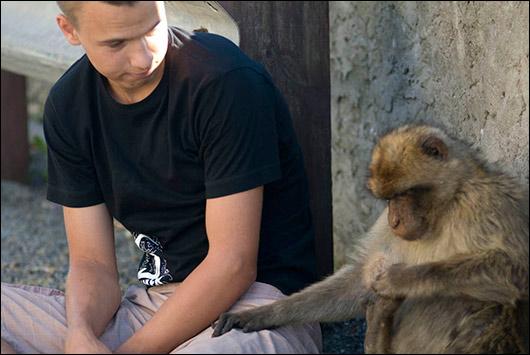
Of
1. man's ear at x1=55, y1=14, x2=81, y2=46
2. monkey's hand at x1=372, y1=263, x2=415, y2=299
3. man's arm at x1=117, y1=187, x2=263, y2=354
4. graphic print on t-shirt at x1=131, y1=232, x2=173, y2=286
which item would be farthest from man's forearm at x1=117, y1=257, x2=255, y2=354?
man's ear at x1=55, y1=14, x2=81, y2=46

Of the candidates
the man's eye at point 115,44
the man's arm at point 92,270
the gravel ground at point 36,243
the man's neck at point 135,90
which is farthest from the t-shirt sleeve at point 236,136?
the gravel ground at point 36,243

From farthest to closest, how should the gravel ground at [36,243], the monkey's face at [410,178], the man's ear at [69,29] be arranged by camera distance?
the gravel ground at [36,243] → the man's ear at [69,29] → the monkey's face at [410,178]

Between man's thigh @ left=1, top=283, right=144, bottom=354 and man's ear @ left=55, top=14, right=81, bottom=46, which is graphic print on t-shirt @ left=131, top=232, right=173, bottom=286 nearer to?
man's thigh @ left=1, top=283, right=144, bottom=354

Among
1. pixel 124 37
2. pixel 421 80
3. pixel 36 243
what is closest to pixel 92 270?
pixel 124 37

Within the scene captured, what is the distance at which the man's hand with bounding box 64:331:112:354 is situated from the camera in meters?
3.17

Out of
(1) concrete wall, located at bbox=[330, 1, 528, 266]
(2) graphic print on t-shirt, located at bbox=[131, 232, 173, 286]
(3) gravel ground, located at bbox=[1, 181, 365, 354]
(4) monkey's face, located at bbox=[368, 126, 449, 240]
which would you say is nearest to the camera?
(4) monkey's face, located at bbox=[368, 126, 449, 240]

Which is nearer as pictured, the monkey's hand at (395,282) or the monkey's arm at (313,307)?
the monkey's hand at (395,282)

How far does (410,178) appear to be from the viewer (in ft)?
10.2

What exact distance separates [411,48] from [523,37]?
120cm

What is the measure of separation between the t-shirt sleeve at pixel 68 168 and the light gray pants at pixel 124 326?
0.97ft

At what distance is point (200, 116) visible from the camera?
10.9 feet

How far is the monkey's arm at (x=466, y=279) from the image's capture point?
2967 millimetres

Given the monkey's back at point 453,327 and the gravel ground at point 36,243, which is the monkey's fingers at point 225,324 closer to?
the monkey's back at point 453,327

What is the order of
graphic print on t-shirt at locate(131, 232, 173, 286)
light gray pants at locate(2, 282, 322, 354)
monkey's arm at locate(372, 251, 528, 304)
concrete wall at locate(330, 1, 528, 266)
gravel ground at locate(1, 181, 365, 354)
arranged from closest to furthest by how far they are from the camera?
monkey's arm at locate(372, 251, 528, 304)
light gray pants at locate(2, 282, 322, 354)
concrete wall at locate(330, 1, 528, 266)
graphic print on t-shirt at locate(131, 232, 173, 286)
gravel ground at locate(1, 181, 365, 354)
